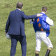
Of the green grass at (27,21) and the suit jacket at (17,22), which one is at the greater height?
the suit jacket at (17,22)

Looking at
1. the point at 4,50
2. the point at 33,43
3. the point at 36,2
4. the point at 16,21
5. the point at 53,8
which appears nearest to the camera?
the point at 16,21

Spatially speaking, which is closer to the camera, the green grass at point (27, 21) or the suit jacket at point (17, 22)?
the suit jacket at point (17, 22)

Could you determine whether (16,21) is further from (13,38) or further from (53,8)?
(53,8)

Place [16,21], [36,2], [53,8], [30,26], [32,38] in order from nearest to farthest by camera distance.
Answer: [16,21] → [32,38] → [30,26] → [53,8] → [36,2]

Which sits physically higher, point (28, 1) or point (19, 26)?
point (19, 26)

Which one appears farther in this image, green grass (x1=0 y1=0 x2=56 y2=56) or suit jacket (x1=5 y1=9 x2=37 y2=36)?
green grass (x1=0 y1=0 x2=56 y2=56)

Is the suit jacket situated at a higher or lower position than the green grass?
higher

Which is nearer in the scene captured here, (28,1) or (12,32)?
(12,32)

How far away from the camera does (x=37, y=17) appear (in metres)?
8.38

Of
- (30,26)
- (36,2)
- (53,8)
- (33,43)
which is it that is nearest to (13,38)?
(33,43)

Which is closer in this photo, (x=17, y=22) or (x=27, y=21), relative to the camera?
(x=17, y=22)

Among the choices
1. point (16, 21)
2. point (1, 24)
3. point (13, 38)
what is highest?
point (16, 21)

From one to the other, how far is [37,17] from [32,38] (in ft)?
15.8

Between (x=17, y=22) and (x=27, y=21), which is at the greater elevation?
(x=17, y=22)
